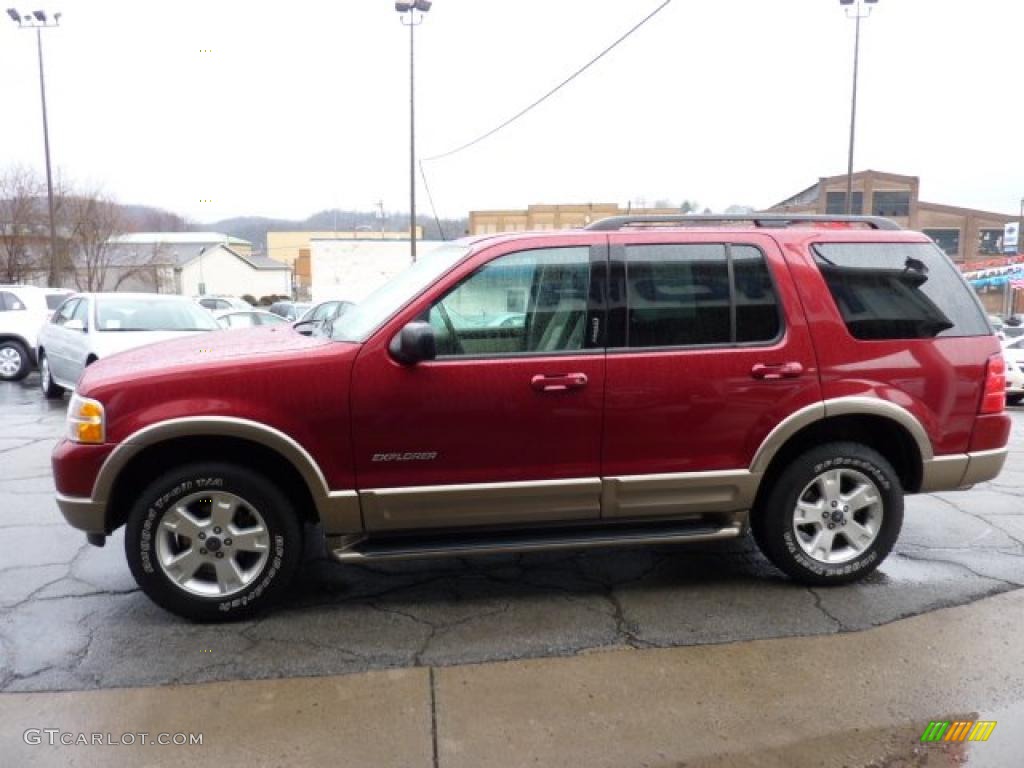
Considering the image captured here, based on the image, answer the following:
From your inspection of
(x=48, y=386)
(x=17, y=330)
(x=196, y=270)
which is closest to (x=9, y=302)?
Answer: (x=17, y=330)

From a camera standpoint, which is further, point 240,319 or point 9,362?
point 240,319

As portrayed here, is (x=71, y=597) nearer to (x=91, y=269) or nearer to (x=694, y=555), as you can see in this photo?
(x=694, y=555)

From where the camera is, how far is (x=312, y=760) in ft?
8.66

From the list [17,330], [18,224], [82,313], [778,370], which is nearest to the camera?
[778,370]

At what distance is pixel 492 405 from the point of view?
358 cm

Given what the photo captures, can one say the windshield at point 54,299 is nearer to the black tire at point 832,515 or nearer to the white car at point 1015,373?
the black tire at point 832,515

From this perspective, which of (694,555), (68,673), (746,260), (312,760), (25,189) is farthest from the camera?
(25,189)

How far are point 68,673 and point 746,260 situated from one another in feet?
12.0

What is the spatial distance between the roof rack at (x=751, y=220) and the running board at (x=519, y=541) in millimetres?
1583

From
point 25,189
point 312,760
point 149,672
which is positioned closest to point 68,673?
point 149,672

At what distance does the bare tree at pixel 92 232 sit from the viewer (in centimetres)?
4081

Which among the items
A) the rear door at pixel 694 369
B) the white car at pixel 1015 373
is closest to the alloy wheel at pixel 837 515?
the rear door at pixel 694 369

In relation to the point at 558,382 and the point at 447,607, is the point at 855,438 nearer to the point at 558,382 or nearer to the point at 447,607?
the point at 558,382

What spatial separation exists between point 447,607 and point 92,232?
4554 cm
